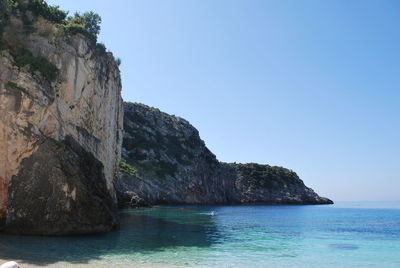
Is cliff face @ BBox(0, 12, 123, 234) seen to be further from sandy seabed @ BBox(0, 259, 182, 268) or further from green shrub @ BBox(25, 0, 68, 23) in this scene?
sandy seabed @ BBox(0, 259, 182, 268)

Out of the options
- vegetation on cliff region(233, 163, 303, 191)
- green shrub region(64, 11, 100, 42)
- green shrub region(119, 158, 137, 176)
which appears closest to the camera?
green shrub region(64, 11, 100, 42)

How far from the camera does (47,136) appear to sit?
22562 mm

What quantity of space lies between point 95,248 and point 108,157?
55.3 feet

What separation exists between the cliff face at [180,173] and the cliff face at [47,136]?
113 feet

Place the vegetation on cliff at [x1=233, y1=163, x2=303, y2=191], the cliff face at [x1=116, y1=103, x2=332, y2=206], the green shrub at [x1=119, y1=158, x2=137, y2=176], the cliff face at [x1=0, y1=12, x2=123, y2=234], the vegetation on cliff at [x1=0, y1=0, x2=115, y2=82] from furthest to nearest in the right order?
the vegetation on cliff at [x1=233, y1=163, x2=303, y2=191] < the cliff face at [x1=116, y1=103, x2=332, y2=206] < the green shrub at [x1=119, y1=158, x2=137, y2=176] < the vegetation on cliff at [x1=0, y1=0, x2=115, y2=82] < the cliff face at [x1=0, y1=12, x2=123, y2=234]

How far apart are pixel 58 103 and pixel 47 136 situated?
10.1 feet

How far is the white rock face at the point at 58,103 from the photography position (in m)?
21.5

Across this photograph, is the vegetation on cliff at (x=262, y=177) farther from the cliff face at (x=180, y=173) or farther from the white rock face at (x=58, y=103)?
the white rock face at (x=58, y=103)

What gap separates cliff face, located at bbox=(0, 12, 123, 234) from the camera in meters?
21.2

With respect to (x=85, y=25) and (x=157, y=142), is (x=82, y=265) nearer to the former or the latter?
(x=85, y=25)

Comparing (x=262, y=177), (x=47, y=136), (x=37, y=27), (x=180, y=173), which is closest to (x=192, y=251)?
(x=47, y=136)

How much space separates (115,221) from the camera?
86.9ft

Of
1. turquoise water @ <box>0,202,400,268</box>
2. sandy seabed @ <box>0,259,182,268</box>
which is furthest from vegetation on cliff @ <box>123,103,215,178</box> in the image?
sandy seabed @ <box>0,259,182,268</box>

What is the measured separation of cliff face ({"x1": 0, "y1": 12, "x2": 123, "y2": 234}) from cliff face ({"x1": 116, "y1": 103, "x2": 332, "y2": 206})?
113 ft
